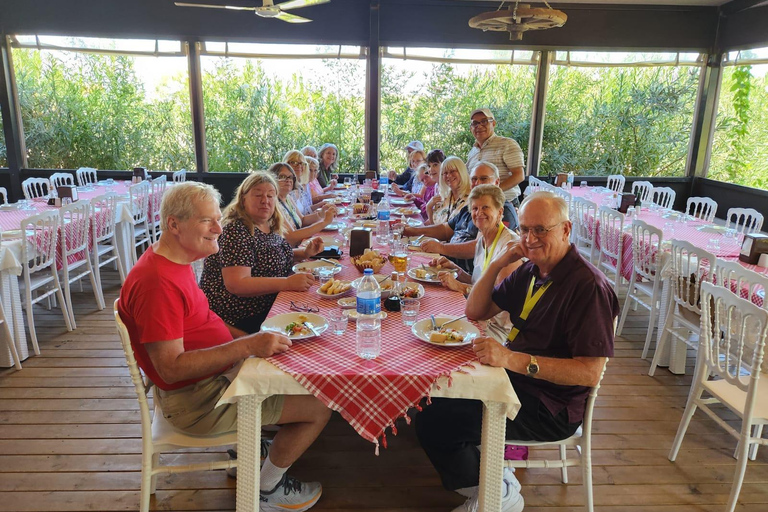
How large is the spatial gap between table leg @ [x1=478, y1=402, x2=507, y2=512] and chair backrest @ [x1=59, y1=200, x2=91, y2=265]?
3389 millimetres

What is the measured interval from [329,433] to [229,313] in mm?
799

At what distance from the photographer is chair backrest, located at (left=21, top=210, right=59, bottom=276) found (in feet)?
11.1

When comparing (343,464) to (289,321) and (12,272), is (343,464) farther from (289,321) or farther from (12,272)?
(12,272)

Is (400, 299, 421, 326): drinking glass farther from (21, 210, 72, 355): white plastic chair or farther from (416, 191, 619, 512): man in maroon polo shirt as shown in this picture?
(21, 210, 72, 355): white plastic chair

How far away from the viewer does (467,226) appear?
11.7ft

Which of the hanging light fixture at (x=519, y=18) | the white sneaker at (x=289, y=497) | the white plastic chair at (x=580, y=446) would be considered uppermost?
the hanging light fixture at (x=519, y=18)

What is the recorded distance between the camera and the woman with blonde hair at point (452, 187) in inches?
155

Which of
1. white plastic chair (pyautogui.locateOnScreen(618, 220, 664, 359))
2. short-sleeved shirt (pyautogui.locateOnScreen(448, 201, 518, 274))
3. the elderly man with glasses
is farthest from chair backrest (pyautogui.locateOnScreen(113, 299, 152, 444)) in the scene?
white plastic chair (pyautogui.locateOnScreen(618, 220, 664, 359))

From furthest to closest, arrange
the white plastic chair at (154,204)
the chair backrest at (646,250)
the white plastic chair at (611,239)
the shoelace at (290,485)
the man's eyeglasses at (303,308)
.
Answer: the white plastic chair at (154,204)
the white plastic chair at (611,239)
the chair backrest at (646,250)
the man's eyeglasses at (303,308)
the shoelace at (290,485)

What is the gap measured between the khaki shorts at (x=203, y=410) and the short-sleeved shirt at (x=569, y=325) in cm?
91

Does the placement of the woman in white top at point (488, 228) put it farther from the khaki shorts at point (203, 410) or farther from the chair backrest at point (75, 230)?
the chair backrest at point (75, 230)

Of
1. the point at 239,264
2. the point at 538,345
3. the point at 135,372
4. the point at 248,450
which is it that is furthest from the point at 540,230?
the point at 135,372

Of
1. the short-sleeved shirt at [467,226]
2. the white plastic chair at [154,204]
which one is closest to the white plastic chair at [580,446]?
the short-sleeved shirt at [467,226]

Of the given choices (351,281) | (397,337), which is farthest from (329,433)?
(397,337)
